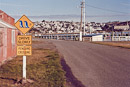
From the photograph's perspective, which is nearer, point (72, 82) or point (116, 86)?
point (116, 86)

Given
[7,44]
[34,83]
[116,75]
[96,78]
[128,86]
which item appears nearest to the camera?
[128,86]

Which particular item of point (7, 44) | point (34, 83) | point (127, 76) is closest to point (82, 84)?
point (34, 83)

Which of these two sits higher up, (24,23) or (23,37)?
(24,23)

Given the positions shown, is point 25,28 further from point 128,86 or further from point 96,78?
point 128,86

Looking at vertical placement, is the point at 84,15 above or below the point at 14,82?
above

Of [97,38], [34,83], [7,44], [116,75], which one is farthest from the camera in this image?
[97,38]

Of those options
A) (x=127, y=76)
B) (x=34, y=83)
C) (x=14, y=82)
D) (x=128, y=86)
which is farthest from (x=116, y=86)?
(x=14, y=82)

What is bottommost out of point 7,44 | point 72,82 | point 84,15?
point 72,82

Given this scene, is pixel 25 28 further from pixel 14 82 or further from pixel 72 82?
pixel 72 82

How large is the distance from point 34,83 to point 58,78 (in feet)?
4.28

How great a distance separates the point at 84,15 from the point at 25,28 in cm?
5612

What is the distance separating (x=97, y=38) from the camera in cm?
6078

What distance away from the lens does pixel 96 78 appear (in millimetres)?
9266

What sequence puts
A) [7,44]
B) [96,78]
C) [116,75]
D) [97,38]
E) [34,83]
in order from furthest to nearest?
1. [97,38]
2. [7,44]
3. [116,75]
4. [96,78]
5. [34,83]
